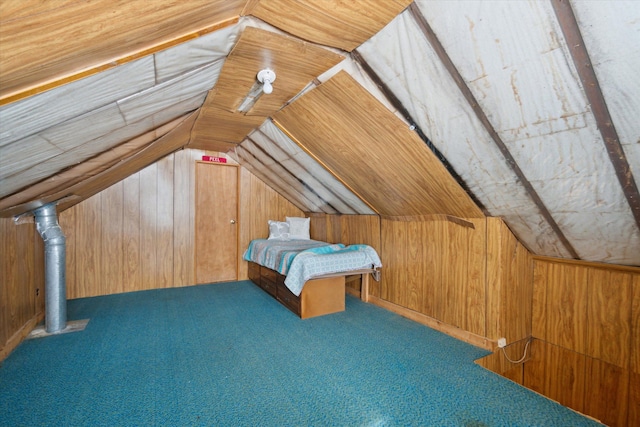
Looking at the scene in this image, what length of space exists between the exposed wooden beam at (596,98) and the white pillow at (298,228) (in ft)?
12.6

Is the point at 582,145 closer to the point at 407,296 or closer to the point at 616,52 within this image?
the point at 616,52

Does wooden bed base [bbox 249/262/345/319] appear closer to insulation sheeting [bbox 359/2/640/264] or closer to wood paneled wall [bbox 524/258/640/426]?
insulation sheeting [bbox 359/2/640/264]

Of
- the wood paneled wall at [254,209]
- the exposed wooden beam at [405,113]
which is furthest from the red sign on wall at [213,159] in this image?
the exposed wooden beam at [405,113]

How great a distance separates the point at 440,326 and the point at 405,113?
2.08 metres

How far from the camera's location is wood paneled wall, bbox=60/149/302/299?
391cm

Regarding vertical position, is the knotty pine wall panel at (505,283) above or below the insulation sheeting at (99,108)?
below

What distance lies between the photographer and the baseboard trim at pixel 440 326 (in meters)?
2.54

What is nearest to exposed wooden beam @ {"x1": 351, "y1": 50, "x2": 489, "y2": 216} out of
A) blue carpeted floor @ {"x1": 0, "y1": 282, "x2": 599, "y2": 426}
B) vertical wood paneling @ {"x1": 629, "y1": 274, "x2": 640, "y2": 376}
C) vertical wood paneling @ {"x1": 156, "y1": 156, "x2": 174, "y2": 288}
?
vertical wood paneling @ {"x1": 629, "y1": 274, "x2": 640, "y2": 376}

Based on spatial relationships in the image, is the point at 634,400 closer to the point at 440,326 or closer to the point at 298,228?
the point at 440,326

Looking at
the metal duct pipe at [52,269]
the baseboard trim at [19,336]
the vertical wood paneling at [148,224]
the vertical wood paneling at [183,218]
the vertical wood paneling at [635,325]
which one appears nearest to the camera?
the vertical wood paneling at [635,325]

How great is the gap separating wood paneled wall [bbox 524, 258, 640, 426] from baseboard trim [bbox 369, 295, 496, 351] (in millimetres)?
594

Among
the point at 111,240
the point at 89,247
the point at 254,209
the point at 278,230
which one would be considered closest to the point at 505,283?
the point at 278,230

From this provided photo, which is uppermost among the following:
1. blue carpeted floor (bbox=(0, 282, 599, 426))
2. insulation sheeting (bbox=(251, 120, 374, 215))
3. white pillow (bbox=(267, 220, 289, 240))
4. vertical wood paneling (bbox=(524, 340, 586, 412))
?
insulation sheeting (bbox=(251, 120, 374, 215))

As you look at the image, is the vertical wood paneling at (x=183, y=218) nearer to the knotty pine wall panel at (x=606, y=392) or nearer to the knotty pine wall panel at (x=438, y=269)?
the knotty pine wall panel at (x=438, y=269)
